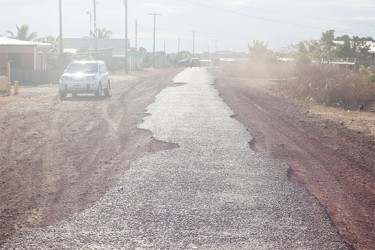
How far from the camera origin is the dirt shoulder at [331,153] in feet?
23.6

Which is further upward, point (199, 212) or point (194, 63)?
point (199, 212)

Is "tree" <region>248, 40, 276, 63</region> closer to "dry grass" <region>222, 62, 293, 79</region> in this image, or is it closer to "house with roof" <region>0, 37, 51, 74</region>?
"dry grass" <region>222, 62, 293, 79</region>

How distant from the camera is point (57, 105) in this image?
2175cm

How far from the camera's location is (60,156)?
10969mm

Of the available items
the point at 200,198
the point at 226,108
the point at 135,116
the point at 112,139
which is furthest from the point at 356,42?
the point at 200,198

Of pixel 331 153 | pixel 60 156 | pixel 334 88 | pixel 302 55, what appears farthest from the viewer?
pixel 302 55

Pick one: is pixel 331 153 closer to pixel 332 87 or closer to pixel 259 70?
pixel 332 87

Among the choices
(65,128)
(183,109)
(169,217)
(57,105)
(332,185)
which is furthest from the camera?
(57,105)

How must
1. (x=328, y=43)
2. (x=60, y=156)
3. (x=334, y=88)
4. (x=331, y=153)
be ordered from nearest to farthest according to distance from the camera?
(x=60, y=156)
(x=331, y=153)
(x=334, y=88)
(x=328, y=43)

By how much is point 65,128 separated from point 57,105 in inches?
274

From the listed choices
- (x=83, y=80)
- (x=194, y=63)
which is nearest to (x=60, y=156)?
(x=83, y=80)

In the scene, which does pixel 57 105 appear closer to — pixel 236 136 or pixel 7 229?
pixel 236 136

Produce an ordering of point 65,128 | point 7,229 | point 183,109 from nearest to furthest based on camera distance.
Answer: point 7,229 < point 65,128 < point 183,109

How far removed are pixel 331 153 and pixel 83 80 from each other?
1581 cm
